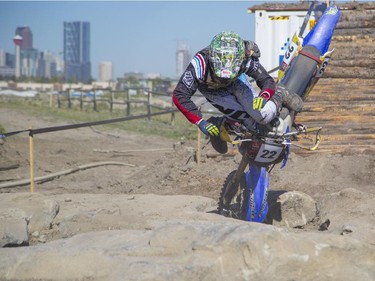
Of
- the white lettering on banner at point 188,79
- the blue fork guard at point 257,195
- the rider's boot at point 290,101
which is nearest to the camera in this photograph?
the white lettering on banner at point 188,79

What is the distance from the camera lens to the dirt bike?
684 cm

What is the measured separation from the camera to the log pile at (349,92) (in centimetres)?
1083

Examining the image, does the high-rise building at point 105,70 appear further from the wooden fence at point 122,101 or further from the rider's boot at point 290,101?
the rider's boot at point 290,101

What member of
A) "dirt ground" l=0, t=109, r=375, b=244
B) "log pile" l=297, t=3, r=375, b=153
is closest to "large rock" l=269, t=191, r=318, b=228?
"dirt ground" l=0, t=109, r=375, b=244

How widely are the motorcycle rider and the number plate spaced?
0.24 meters

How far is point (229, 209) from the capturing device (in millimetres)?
7516

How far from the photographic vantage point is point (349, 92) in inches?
493

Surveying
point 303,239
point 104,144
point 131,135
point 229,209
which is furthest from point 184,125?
point 303,239

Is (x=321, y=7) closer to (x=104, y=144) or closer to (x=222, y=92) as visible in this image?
(x=104, y=144)

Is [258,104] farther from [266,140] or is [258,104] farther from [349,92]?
[349,92]

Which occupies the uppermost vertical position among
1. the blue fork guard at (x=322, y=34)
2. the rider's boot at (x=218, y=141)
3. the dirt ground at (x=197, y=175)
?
the blue fork guard at (x=322, y=34)

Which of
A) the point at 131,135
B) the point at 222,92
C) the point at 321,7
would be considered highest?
the point at 321,7

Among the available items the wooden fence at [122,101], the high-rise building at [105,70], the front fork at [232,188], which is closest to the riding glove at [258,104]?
the front fork at [232,188]

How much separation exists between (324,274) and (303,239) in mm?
262
